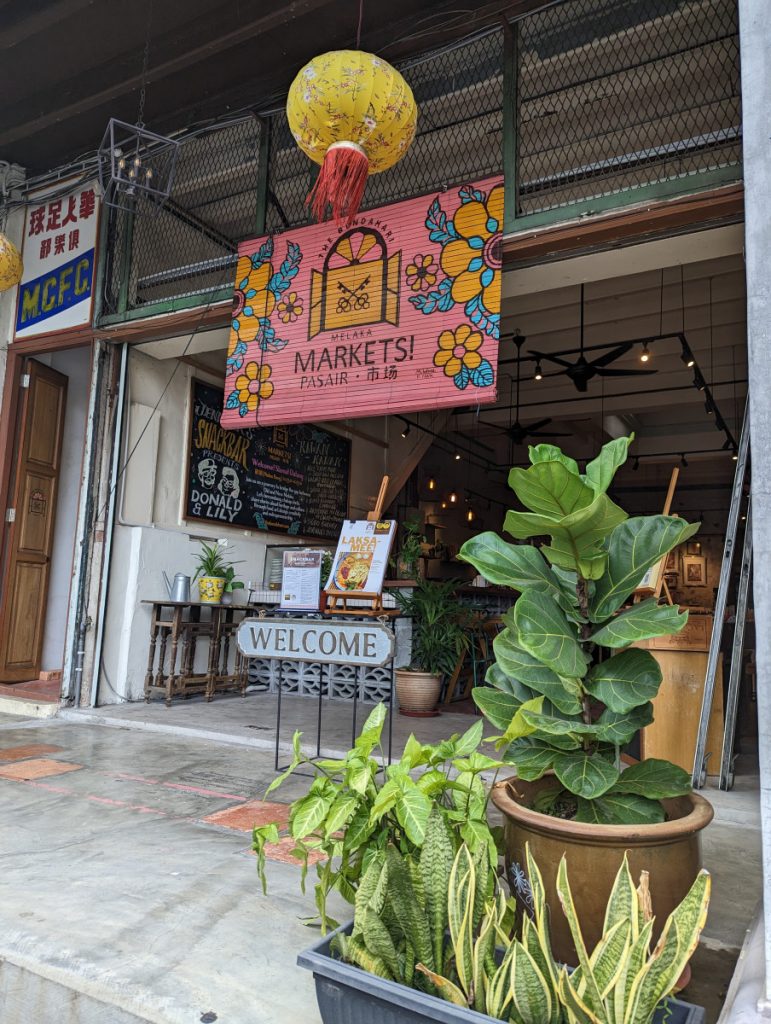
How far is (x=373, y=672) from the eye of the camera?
237 inches

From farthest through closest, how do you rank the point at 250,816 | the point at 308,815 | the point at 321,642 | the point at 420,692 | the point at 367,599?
the point at 420,692 → the point at 367,599 → the point at 321,642 → the point at 250,816 → the point at 308,815

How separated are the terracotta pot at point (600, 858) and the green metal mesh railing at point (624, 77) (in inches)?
120

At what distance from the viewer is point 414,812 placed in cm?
131

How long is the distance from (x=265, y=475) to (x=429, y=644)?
267 cm

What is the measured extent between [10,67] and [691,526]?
221 inches

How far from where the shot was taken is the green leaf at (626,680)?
1524mm

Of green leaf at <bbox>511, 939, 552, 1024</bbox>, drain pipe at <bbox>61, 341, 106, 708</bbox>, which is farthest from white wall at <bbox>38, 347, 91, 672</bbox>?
green leaf at <bbox>511, 939, 552, 1024</bbox>

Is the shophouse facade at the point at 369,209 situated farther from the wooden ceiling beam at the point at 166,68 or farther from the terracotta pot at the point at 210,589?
the wooden ceiling beam at the point at 166,68

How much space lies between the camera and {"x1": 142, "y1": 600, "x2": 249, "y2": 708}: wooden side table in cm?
549

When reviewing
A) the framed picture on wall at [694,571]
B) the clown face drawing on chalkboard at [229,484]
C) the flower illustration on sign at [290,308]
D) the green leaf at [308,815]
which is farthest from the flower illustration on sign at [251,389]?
the framed picture on wall at [694,571]

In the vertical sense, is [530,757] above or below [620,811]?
above

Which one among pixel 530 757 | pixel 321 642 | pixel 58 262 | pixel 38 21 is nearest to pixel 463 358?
pixel 321 642

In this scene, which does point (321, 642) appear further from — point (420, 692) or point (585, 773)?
point (420, 692)

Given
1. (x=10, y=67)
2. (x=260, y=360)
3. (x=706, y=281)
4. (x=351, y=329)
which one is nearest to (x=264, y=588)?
(x=260, y=360)
